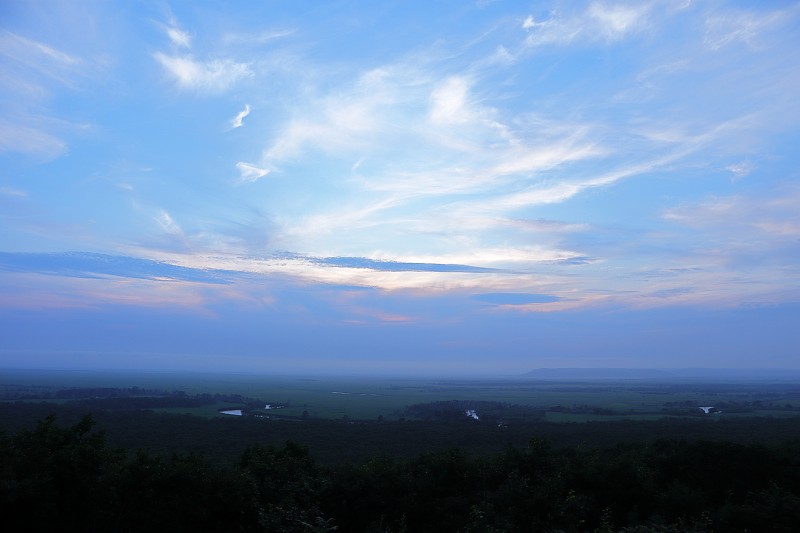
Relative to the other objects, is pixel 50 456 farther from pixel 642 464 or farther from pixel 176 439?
pixel 176 439

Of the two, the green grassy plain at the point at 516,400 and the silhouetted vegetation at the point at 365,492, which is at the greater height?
the silhouetted vegetation at the point at 365,492

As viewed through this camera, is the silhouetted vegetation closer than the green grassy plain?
Yes

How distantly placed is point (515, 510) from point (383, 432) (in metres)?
30.8

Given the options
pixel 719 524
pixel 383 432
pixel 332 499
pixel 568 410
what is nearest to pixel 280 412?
pixel 383 432

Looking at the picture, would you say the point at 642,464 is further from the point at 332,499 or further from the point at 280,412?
the point at 280,412

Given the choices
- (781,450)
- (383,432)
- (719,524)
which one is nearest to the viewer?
(719,524)

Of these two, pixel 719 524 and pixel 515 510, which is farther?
pixel 515 510

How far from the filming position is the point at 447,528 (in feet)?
56.7

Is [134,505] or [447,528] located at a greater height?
[134,505]

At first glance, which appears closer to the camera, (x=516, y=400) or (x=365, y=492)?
(x=365, y=492)

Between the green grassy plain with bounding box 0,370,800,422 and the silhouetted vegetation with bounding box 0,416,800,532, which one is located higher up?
the silhouetted vegetation with bounding box 0,416,800,532

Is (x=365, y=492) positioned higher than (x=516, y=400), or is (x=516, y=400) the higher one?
(x=365, y=492)

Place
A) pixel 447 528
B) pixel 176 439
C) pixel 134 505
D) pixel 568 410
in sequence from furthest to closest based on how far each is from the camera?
pixel 568 410 → pixel 176 439 → pixel 447 528 → pixel 134 505

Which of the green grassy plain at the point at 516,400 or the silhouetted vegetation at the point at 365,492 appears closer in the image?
the silhouetted vegetation at the point at 365,492
